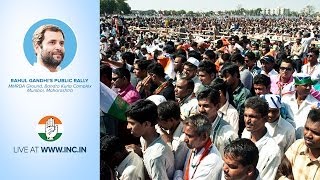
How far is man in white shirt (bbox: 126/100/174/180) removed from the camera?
3.29m

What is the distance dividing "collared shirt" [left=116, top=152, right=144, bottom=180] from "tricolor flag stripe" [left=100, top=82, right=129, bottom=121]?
490 millimetres

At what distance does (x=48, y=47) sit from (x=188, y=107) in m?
3.27

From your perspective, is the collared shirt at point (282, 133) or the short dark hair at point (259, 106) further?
the collared shirt at point (282, 133)

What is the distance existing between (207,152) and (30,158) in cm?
167

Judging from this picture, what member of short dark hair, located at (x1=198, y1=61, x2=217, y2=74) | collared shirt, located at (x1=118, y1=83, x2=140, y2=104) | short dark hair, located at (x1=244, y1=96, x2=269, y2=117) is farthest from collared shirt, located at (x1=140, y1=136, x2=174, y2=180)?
short dark hair, located at (x1=198, y1=61, x2=217, y2=74)

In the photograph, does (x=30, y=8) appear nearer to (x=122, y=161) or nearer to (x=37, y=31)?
(x=37, y=31)

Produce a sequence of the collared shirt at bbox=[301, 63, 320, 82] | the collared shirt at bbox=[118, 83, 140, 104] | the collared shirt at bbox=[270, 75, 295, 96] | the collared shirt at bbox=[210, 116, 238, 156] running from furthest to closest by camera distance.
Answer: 1. the collared shirt at bbox=[301, 63, 320, 82]
2. the collared shirt at bbox=[270, 75, 295, 96]
3. the collared shirt at bbox=[118, 83, 140, 104]
4. the collared shirt at bbox=[210, 116, 238, 156]

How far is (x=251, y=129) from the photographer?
3.87 m

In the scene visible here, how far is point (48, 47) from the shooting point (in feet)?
6.62

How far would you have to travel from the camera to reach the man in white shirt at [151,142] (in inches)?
130

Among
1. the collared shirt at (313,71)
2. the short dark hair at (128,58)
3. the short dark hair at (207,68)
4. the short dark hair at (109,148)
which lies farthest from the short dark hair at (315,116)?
the short dark hair at (128,58)

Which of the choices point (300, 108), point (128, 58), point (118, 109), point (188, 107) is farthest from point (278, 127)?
point (128, 58)

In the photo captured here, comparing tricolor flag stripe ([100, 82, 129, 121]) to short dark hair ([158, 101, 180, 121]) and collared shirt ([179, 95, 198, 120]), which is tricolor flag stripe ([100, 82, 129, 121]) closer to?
short dark hair ([158, 101, 180, 121])

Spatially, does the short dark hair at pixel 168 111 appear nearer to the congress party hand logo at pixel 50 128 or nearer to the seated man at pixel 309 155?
the seated man at pixel 309 155
